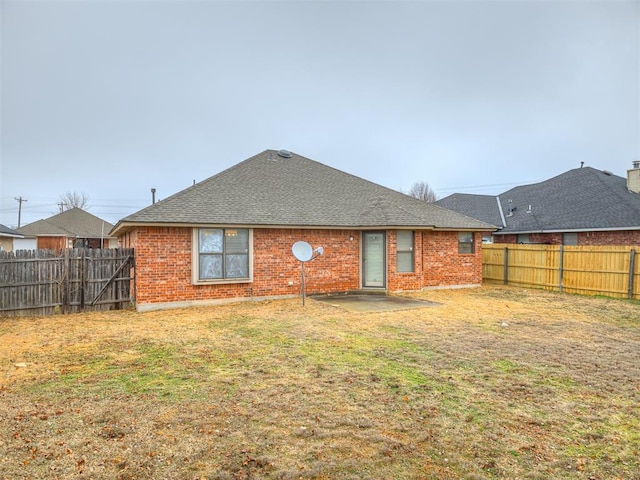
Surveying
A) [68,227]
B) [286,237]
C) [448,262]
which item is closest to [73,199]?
[68,227]

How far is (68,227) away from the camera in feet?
116

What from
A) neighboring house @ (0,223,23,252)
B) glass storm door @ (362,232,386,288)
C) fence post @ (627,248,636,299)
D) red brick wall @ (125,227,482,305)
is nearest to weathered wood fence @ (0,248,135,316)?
red brick wall @ (125,227,482,305)

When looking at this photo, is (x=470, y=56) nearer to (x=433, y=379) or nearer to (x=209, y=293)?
(x=209, y=293)

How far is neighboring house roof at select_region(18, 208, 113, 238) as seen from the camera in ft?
108

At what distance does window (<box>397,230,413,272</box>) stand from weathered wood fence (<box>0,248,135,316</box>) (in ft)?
28.2

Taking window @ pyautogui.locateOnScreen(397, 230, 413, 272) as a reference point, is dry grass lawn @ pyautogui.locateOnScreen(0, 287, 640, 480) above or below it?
below

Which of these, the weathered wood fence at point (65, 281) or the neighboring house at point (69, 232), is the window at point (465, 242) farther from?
the neighboring house at point (69, 232)

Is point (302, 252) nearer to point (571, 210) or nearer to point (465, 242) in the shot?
point (465, 242)

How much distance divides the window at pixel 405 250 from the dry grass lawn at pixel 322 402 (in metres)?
5.24

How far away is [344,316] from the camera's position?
9211mm

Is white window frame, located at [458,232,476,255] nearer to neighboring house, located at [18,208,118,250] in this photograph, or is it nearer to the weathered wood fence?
the weathered wood fence

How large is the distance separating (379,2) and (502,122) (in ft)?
43.1

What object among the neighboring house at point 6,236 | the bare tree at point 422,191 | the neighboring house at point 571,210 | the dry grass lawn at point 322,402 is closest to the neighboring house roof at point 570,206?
the neighboring house at point 571,210

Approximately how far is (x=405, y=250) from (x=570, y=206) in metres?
12.4
